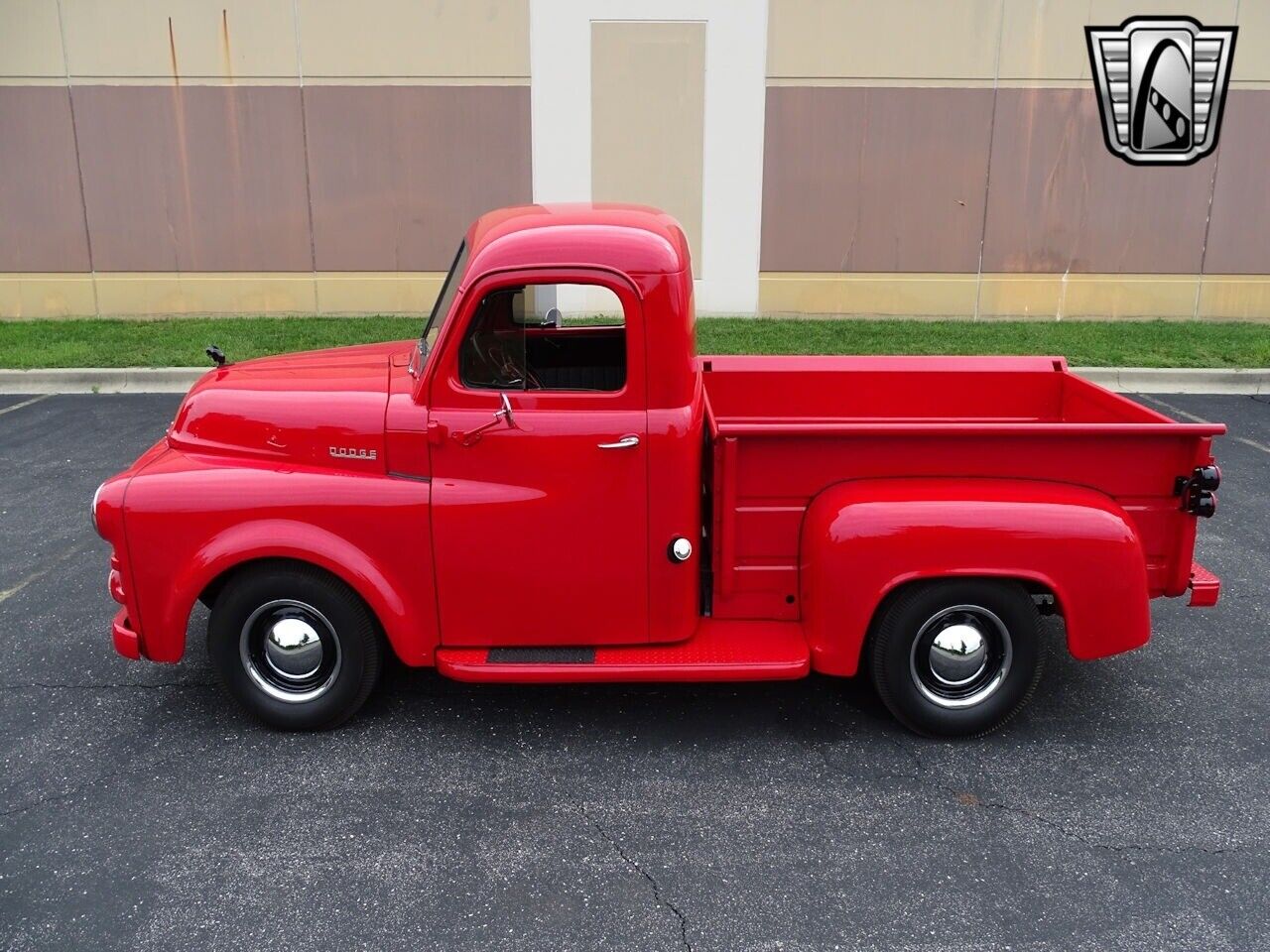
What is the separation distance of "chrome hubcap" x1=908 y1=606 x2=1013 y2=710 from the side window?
1616 mm

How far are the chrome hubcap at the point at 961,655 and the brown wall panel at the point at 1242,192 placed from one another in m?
11.1

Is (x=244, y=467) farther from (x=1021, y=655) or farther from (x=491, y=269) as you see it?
(x=1021, y=655)

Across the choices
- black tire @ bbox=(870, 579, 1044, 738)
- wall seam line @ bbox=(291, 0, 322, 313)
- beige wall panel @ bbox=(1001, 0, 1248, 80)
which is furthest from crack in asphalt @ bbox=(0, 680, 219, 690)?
beige wall panel @ bbox=(1001, 0, 1248, 80)

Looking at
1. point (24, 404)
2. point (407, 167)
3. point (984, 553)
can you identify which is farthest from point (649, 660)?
point (407, 167)

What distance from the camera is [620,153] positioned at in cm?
1256

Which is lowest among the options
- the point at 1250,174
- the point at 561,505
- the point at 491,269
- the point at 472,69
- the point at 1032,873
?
the point at 1032,873

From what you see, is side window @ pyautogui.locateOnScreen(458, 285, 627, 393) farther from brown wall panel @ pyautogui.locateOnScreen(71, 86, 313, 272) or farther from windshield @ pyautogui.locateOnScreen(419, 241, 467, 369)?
brown wall panel @ pyautogui.locateOnScreen(71, 86, 313, 272)

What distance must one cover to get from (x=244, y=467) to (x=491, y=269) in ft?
4.26

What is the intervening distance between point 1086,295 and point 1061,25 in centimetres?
→ 328

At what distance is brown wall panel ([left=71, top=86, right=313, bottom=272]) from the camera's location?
495 inches

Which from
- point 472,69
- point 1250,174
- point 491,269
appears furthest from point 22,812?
point 1250,174

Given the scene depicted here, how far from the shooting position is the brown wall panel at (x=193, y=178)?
12562 millimetres

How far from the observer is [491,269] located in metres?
3.99

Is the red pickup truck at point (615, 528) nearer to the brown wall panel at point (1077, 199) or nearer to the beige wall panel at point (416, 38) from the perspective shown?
the beige wall panel at point (416, 38)
